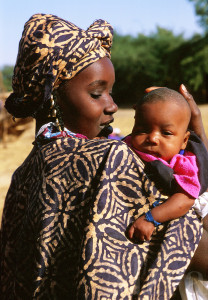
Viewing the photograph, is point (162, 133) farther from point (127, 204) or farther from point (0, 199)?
point (0, 199)

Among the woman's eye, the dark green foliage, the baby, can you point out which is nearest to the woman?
the woman's eye

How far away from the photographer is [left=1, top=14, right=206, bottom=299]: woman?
5.72ft

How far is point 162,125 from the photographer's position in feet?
6.57

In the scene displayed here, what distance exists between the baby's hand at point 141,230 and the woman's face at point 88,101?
0.63 metres

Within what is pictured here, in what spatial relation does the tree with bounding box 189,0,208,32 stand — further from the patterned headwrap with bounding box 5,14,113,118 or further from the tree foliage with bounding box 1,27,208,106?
the patterned headwrap with bounding box 5,14,113,118

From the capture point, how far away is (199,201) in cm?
194

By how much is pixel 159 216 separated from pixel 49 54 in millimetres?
1051

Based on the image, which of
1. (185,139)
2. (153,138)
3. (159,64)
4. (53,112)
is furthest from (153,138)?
(159,64)

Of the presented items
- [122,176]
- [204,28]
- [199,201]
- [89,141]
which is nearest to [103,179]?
[122,176]

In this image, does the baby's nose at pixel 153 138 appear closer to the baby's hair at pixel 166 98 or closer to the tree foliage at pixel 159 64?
the baby's hair at pixel 166 98

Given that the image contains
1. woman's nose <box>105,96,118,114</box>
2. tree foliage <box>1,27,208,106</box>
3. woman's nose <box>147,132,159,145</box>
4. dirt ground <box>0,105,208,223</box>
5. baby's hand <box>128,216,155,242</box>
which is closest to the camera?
baby's hand <box>128,216,155,242</box>

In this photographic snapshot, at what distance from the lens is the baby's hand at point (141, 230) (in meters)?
1.73

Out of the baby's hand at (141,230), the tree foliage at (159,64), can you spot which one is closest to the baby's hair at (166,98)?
the baby's hand at (141,230)

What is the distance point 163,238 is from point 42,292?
64 centimetres
